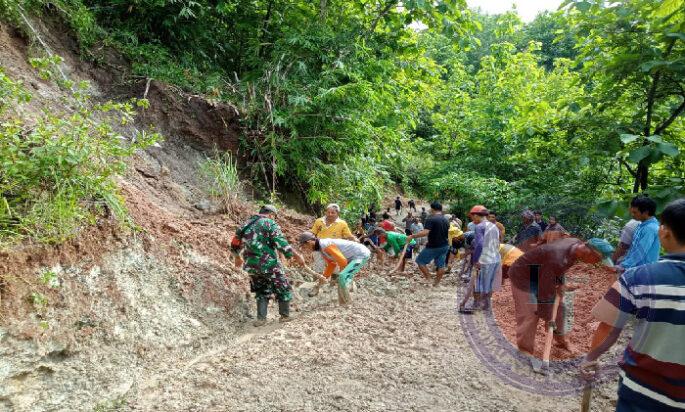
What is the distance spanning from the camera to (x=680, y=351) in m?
1.81

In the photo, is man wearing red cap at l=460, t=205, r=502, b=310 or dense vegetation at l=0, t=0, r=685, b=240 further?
man wearing red cap at l=460, t=205, r=502, b=310

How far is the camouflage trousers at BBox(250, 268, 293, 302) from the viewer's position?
515cm

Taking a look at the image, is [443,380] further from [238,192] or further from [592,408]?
[238,192]

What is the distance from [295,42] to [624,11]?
582 centimetres

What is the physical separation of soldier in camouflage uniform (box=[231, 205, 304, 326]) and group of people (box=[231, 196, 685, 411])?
Answer: 12 mm

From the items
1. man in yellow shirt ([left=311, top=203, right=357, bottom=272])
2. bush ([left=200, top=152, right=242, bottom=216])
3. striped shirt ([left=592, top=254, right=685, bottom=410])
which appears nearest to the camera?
striped shirt ([left=592, top=254, right=685, bottom=410])

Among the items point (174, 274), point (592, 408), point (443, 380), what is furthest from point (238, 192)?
point (592, 408)

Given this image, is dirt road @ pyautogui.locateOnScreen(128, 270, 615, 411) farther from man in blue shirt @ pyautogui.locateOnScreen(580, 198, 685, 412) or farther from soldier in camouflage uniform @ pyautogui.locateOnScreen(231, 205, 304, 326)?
man in blue shirt @ pyautogui.locateOnScreen(580, 198, 685, 412)

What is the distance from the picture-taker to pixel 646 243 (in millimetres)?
3963

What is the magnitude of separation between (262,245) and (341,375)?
1.89 meters

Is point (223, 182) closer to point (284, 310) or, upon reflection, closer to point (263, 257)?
point (263, 257)

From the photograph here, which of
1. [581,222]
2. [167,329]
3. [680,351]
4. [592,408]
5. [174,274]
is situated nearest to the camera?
[680,351]

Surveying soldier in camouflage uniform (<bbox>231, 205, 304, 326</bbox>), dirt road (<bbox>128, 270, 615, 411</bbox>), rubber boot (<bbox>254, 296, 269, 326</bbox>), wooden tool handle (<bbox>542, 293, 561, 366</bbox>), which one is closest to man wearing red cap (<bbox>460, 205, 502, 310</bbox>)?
dirt road (<bbox>128, 270, 615, 411</bbox>)

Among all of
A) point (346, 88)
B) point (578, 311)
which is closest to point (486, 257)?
point (578, 311)
